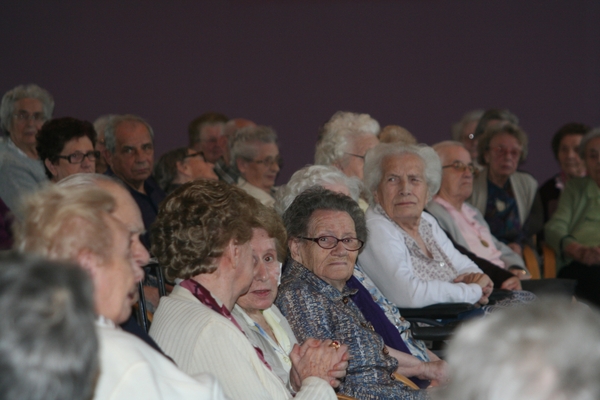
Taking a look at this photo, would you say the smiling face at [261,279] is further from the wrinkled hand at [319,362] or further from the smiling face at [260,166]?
the smiling face at [260,166]

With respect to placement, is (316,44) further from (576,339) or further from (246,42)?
(576,339)

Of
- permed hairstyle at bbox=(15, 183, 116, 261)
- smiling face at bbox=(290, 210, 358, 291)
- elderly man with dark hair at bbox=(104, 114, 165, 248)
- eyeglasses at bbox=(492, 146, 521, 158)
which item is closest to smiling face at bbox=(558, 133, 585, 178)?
eyeglasses at bbox=(492, 146, 521, 158)

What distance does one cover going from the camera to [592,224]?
4.96 m

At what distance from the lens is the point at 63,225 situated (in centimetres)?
144

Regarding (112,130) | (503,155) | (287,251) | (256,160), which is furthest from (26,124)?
(503,155)

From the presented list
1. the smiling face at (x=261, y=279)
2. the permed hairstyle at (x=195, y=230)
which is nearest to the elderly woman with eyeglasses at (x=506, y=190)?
the smiling face at (x=261, y=279)

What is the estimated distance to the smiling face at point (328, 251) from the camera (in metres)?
2.87

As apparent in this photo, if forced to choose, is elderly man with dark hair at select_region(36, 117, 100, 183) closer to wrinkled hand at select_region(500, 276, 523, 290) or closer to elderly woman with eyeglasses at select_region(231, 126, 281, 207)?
elderly woman with eyeglasses at select_region(231, 126, 281, 207)

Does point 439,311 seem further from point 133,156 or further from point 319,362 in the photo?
point 133,156

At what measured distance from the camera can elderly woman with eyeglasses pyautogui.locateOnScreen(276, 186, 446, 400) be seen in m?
2.62

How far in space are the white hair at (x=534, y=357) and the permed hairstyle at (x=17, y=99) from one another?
151 inches

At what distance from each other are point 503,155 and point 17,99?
10.3ft

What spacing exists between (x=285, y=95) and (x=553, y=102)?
234cm

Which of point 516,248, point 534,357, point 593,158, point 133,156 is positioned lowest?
point 516,248
